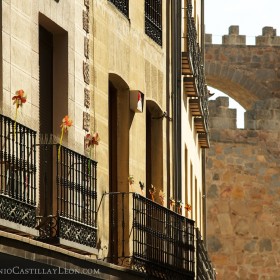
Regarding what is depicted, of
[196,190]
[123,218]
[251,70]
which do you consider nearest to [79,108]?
[123,218]

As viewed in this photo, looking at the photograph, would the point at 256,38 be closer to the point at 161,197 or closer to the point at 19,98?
the point at 161,197

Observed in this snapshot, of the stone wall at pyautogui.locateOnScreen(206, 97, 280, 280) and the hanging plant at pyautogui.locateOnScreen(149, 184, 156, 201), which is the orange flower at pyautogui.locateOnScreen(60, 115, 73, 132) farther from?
the stone wall at pyautogui.locateOnScreen(206, 97, 280, 280)

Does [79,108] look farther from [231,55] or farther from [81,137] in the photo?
[231,55]

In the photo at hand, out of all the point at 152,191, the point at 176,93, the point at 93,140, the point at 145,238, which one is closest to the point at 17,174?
the point at 93,140

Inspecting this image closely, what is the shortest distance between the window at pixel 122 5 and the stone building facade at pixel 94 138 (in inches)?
0.4

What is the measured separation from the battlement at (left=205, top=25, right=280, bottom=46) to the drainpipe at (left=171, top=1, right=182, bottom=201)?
2819cm

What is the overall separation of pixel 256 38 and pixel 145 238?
33.7m

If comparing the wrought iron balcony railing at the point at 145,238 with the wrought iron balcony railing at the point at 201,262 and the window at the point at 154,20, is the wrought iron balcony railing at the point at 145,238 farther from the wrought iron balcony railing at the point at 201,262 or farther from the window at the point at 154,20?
the wrought iron balcony railing at the point at 201,262

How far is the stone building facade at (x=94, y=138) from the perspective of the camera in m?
13.1

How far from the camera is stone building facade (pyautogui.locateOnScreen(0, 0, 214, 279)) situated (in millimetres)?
13117

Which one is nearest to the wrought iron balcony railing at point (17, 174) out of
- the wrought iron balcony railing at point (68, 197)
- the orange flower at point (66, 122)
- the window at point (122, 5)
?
the wrought iron balcony railing at point (68, 197)

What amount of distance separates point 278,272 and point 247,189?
7.10ft

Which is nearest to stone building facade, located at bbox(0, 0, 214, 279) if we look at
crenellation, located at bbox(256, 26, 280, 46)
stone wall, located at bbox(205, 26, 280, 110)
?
stone wall, located at bbox(205, 26, 280, 110)

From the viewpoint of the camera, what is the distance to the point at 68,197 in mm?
14391
